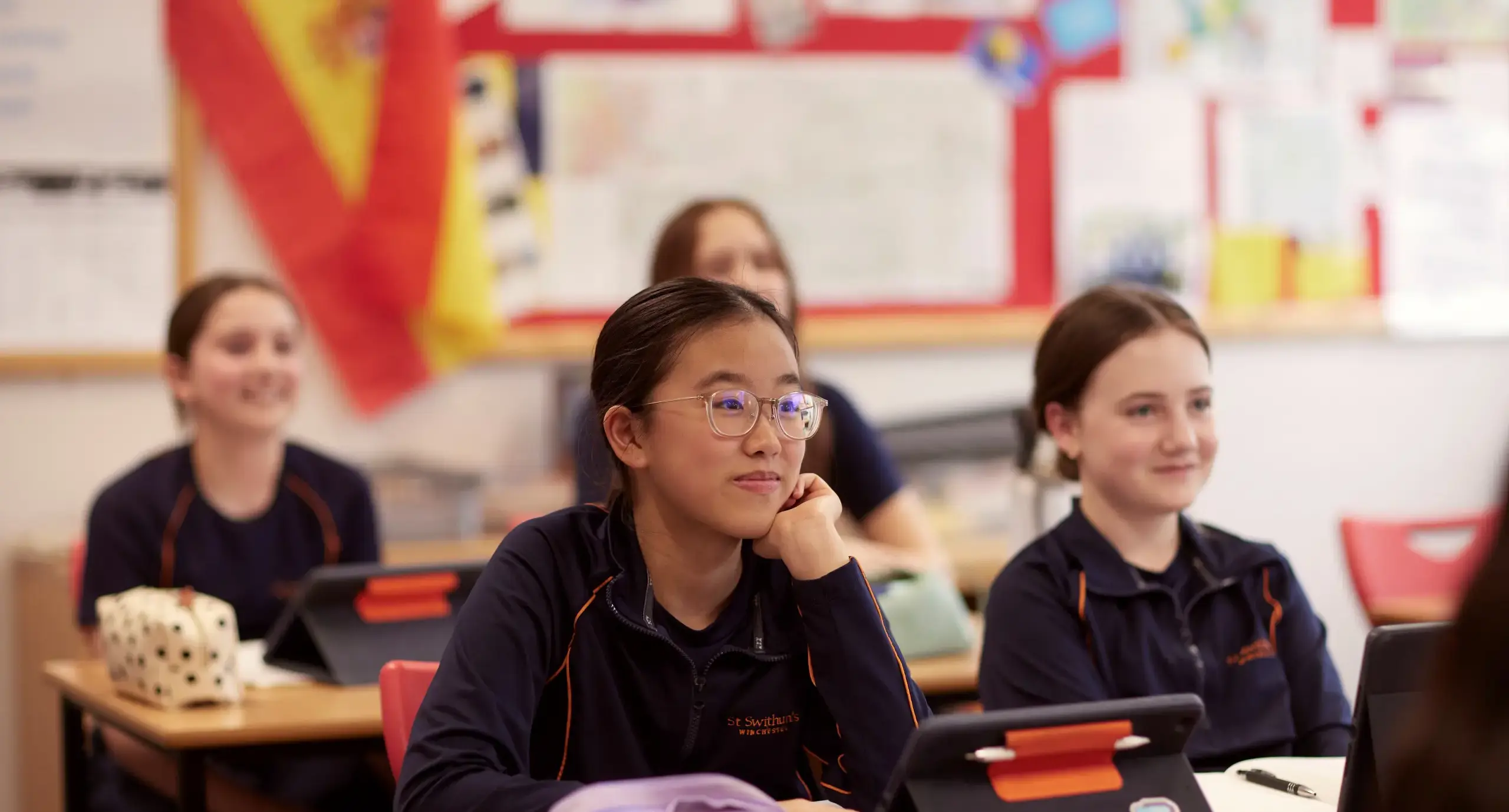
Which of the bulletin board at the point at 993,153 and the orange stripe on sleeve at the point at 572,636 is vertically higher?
the bulletin board at the point at 993,153

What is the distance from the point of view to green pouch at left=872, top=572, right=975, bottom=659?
2.34 meters

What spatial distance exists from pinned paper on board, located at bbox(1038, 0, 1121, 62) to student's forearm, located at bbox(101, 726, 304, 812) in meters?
2.89

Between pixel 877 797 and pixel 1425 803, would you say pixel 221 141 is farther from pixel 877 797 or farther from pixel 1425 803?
pixel 1425 803

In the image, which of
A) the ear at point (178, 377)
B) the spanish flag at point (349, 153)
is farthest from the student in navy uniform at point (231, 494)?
the spanish flag at point (349, 153)

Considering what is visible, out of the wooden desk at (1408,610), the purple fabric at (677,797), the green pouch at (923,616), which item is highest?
the purple fabric at (677,797)

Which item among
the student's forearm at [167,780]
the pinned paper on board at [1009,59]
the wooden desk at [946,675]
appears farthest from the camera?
the pinned paper on board at [1009,59]

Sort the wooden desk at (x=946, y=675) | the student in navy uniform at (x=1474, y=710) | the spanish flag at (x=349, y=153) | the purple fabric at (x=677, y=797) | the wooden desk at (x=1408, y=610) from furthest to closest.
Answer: the spanish flag at (x=349, y=153) → the wooden desk at (x=1408, y=610) → the wooden desk at (x=946, y=675) → the purple fabric at (x=677, y=797) → the student in navy uniform at (x=1474, y=710)

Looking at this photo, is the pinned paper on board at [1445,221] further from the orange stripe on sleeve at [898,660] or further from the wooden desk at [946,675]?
the orange stripe on sleeve at [898,660]

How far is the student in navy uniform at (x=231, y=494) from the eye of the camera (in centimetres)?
271

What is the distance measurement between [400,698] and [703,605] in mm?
340

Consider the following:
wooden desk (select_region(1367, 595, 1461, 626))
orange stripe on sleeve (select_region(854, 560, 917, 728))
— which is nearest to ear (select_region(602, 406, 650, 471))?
orange stripe on sleeve (select_region(854, 560, 917, 728))

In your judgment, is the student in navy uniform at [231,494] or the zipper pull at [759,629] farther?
the student in navy uniform at [231,494]

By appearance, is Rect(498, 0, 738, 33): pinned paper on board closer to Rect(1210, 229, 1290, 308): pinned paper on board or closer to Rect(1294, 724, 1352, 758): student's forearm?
Rect(1210, 229, 1290, 308): pinned paper on board

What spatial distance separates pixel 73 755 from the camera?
239 centimetres
